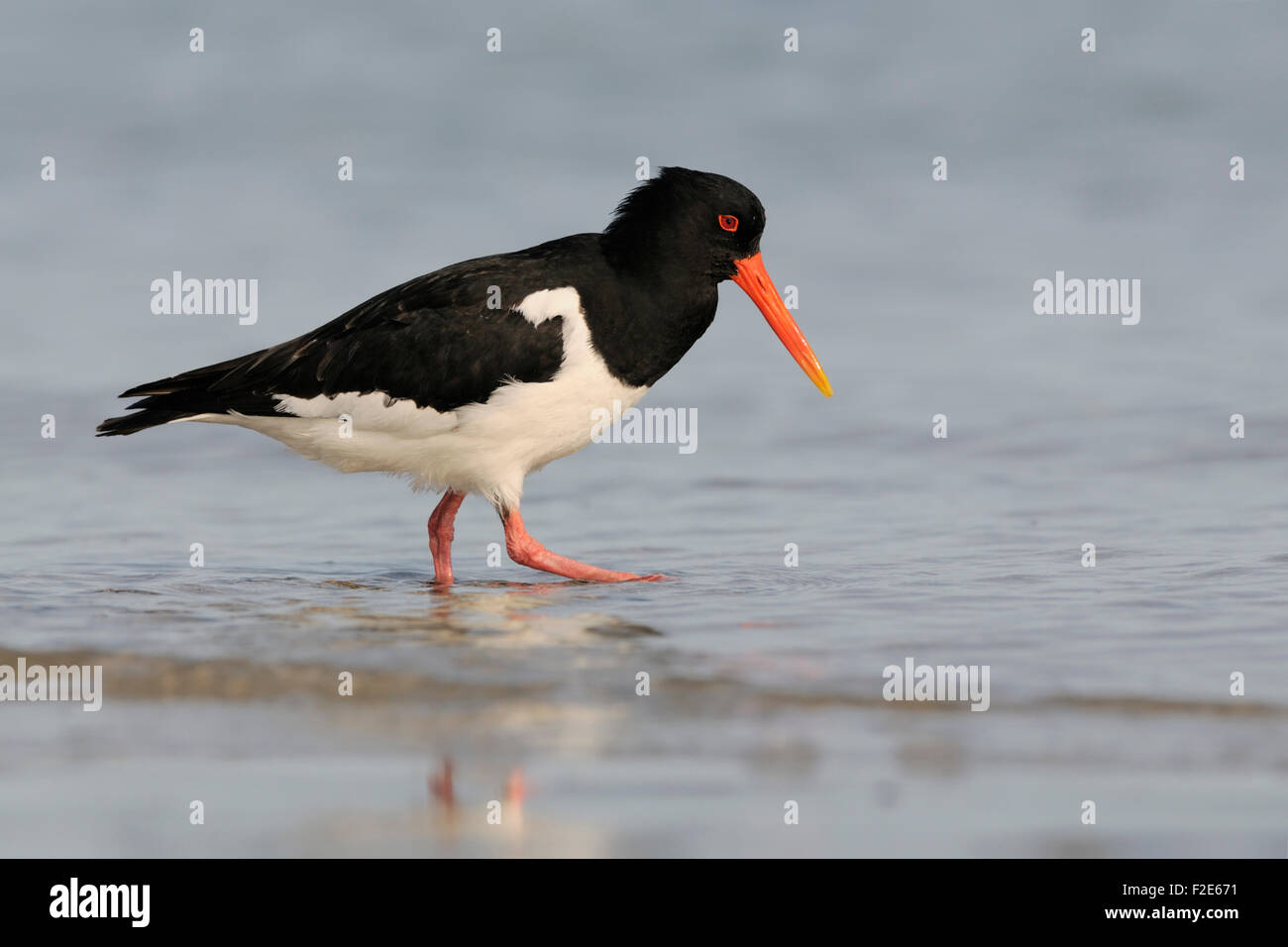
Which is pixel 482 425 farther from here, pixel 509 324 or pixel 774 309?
pixel 774 309

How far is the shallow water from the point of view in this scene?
4219 millimetres

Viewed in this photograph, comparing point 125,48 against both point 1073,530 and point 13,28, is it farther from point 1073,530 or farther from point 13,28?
point 1073,530

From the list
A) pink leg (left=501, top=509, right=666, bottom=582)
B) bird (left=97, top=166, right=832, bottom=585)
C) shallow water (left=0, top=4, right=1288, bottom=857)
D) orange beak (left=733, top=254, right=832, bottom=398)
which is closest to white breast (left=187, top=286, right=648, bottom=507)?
bird (left=97, top=166, right=832, bottom=585)

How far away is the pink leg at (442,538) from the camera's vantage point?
7367mm

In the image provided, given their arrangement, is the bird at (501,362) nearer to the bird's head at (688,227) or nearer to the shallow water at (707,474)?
the bird's head at (688,227)

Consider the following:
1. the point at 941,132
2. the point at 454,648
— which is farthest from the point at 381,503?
the point at 941,132

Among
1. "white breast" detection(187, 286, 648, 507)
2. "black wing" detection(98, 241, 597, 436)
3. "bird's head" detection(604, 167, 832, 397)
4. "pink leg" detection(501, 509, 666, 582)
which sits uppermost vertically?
"bird's head" detection(604, 167, 832, 397)

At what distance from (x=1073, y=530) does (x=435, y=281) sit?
11.2ft

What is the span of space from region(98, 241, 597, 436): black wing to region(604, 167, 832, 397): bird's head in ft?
0.83

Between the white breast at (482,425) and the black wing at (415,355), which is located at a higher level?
the black wing at (415,355)

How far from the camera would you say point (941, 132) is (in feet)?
52.4

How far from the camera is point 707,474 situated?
31.7 feet

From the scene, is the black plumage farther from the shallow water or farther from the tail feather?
the shallow water

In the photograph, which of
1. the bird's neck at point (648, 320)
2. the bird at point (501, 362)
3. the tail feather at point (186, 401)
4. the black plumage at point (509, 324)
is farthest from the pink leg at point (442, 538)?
the bird's neck at point (648, 320)
